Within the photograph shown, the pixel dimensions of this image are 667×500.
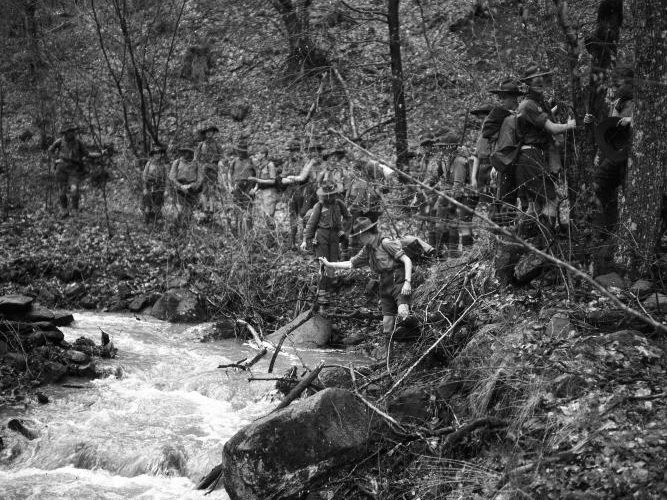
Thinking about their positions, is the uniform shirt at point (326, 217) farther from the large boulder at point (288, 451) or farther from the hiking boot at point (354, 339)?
the large boulder at point (288, 451)

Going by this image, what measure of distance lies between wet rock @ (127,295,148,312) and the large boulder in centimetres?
884

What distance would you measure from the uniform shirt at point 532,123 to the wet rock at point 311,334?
4888 mm

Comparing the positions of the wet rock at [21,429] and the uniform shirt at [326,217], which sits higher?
the uniform shirt at [326,217]

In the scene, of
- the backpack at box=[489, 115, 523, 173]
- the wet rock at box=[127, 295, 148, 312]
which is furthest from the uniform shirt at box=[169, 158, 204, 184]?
the backpack at box=[489, 115, 523, 173]

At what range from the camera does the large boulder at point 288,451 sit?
561 cm

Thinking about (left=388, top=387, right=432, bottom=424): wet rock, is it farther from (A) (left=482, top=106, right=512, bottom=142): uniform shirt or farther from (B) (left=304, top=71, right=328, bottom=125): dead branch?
(B) (left=304, top=71, right=328, bottom=125): dead branch

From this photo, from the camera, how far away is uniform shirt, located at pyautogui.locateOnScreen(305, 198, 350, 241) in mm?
11969

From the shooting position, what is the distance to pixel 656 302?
578 cm

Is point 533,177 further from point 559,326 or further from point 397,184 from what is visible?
point 397,184

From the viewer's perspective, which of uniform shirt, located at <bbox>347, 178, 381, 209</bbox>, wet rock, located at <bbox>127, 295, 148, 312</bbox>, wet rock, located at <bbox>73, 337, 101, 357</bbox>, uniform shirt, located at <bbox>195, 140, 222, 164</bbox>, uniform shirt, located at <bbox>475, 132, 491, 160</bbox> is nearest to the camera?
uniform shirt, located at <bbox>475, 132, 491, 160</bbox>

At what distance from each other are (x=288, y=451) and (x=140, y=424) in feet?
10.0

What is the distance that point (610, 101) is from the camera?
27.3ft

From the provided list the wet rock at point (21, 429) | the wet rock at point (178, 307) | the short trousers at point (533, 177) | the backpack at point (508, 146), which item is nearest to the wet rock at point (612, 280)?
the short trousers at point (533, 177)

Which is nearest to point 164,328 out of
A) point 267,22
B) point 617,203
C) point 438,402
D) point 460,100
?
point 438,402
